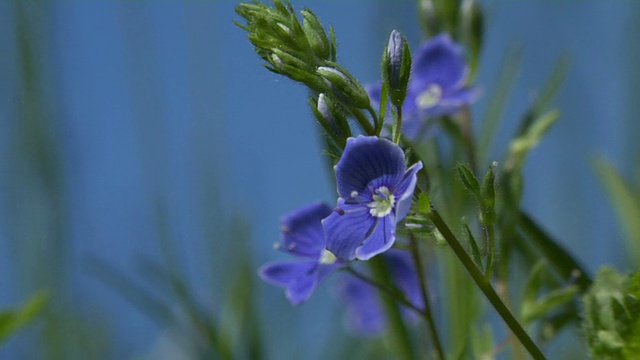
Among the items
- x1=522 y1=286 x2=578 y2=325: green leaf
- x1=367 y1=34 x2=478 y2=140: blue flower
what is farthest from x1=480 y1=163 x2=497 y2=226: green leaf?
x1=367 y1=34 x2=478 y2=140: blue flower

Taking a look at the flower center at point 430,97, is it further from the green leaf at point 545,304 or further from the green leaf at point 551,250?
the green leaf at point 545,304

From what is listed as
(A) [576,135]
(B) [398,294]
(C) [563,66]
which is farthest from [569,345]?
(B) [398,294]

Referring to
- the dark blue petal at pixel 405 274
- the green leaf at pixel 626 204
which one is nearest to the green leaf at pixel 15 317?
the dark blue petal at pixel 405 274

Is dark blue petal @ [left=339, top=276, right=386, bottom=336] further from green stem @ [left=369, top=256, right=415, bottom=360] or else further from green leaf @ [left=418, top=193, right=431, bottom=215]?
green leaf @ [left=418, top=193, right=431, bottom=215]

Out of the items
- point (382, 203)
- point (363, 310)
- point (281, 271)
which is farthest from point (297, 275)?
point (363, 310)

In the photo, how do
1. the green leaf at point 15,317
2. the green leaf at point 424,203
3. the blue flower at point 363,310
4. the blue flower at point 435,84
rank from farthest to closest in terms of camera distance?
the blue flower at point 363,310 < the blue flower at point 435,84 < the green leaf at point 15,317 < the green leaf at point 424,203

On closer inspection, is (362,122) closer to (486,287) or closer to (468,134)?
(486,287)

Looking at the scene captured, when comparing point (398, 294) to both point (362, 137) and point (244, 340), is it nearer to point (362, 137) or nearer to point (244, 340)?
point (362, 137)

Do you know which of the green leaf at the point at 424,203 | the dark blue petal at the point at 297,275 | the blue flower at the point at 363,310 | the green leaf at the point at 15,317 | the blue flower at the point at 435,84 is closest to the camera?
the green leaf at the point at 424,203
